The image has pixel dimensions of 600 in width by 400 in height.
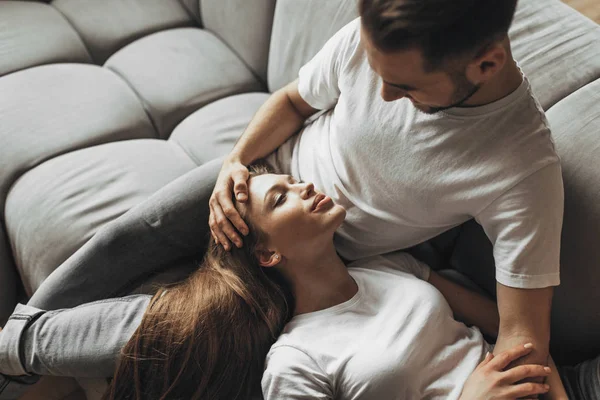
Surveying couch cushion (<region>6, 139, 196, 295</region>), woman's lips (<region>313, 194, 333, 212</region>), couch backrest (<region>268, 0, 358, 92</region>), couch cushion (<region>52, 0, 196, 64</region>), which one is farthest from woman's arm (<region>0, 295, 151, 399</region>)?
couch cushion (<region>52, 0, 196, 64</region>)

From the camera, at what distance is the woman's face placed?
1164mm

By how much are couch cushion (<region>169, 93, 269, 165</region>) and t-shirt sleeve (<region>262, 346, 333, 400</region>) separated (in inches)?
25.6

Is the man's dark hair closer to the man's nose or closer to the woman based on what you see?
the man's nose

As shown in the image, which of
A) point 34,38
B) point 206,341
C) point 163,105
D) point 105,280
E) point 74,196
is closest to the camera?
point 206,341

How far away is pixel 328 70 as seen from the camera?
1225 mm

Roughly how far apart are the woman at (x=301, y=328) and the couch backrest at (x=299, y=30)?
44 cm

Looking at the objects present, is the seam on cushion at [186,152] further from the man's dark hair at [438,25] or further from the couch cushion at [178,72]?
the man's dark hair at [438,25]

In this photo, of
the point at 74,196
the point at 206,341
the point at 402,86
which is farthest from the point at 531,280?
the point at 74,196

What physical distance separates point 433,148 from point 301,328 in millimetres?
436

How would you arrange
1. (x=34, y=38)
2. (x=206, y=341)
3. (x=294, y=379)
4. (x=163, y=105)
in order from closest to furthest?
(x=294, y=379)
(x=206, y=341)
(x=163, y=105)
(x=34, y=38)

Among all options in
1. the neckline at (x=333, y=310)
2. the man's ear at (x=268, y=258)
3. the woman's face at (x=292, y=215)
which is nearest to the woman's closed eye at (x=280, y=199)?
the woman's face at (x=292, y=215)

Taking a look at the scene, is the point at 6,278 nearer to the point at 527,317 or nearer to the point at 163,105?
the point at 163,105

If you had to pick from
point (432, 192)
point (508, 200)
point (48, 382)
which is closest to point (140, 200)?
point (48, 382)

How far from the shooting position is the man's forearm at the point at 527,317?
104cm
